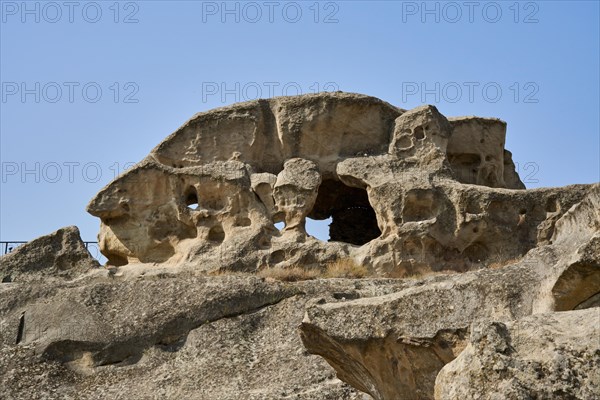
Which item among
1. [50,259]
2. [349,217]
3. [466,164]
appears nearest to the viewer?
[50,259]

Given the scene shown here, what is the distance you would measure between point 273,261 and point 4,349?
581 centimetres

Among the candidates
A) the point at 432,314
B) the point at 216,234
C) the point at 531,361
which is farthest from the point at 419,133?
the point at 531,361

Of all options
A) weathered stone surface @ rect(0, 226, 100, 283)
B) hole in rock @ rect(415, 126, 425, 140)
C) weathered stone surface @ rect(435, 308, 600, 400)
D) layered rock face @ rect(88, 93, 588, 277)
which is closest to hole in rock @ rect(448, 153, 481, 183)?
layered rock face @ rect(88, 93, 588, 277)

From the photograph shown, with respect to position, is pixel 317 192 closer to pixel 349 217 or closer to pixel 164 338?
pixel 349 217

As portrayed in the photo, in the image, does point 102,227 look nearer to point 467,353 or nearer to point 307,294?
point 307,294

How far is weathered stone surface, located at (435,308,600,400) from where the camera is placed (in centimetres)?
648

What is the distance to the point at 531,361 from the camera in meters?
6.67

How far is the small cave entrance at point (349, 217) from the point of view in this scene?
2762cm

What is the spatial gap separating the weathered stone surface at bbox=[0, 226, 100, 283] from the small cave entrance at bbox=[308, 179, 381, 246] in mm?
6397

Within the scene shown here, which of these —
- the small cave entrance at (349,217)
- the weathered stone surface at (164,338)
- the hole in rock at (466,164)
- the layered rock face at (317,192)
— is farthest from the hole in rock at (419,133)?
the weathered stone surface at (164,338)

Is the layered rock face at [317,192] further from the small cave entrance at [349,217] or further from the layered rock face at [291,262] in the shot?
the small cave entrance at [349,217]

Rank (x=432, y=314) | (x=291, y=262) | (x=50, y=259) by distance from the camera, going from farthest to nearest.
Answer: (x=50, y=259) < (x=291, y=262) < (x=432, y=314)

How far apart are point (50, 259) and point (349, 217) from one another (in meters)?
8.06

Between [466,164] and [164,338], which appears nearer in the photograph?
[164,338]
